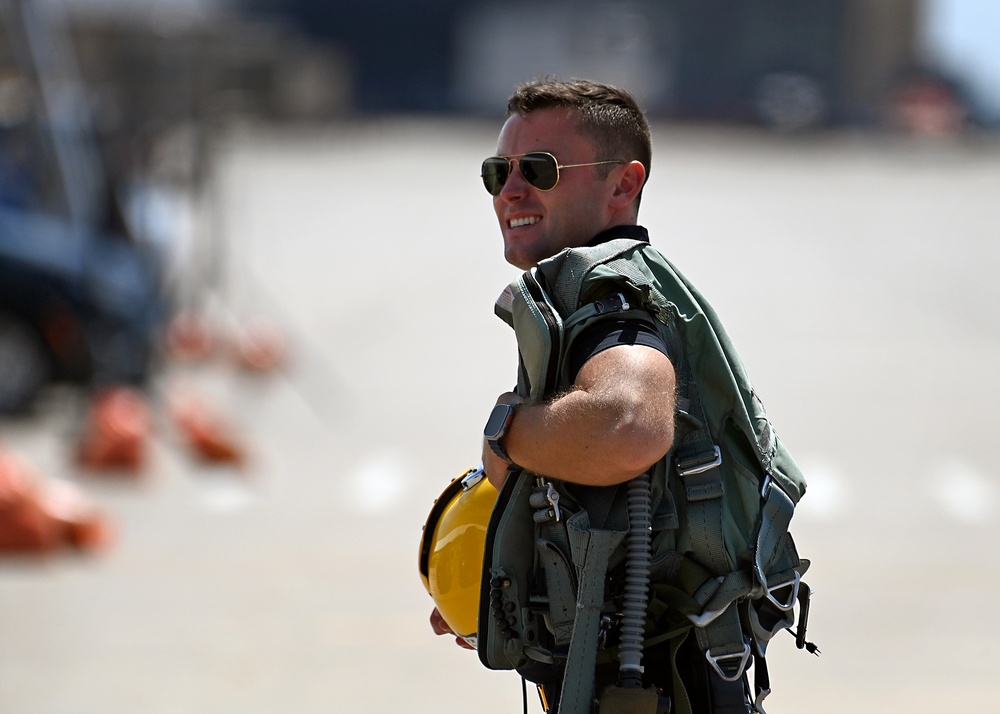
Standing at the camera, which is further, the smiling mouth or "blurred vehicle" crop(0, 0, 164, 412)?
"blurred vehicle" crop(0, 0, 164, 412)

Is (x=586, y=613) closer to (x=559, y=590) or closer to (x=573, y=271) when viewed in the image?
(x=559, y=590)

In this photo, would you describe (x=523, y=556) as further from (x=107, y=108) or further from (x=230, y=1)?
(x=230, y=1)

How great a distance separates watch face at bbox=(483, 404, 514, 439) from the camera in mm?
2643

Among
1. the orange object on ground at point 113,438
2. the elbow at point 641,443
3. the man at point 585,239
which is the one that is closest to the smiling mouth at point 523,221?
the man at point 585,239

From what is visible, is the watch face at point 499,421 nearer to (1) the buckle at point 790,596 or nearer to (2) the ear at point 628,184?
(2) the ear at point 628,184

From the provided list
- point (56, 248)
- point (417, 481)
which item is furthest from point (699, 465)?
point (56, 248)

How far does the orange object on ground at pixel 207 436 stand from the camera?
10445 millimetres

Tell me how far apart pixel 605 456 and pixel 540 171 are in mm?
595

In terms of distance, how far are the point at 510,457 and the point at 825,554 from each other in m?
6.08

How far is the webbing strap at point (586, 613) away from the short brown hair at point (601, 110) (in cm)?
72

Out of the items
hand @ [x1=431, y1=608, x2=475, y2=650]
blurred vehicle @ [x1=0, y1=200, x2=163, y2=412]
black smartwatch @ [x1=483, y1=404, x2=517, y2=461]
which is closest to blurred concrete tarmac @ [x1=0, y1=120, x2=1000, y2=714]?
blurred vehicle @ [x1=0, y1=200, x2=163, y2=412]

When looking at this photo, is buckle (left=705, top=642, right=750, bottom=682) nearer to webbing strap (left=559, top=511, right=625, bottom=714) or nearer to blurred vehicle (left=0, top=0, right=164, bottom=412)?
webbing strap (left=559, top=511, right=625, bottom=714)

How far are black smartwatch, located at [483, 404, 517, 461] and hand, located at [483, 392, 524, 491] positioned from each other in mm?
37

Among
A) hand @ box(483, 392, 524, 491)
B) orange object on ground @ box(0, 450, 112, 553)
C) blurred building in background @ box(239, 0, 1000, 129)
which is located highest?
hand @ box(483, 392, 524, 491)
